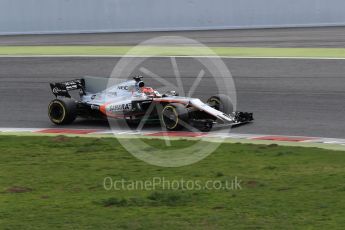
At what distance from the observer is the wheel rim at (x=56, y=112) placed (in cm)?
1441

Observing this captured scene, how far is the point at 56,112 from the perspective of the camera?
47.5 ft

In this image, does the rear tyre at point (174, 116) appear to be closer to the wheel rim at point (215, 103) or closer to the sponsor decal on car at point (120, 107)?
the sponsor decal on car at point (120, 107)

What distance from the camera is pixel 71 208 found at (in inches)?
337

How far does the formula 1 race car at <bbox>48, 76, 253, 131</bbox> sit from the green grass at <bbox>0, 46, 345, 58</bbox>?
312 inches

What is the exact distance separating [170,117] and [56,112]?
2.27 metres

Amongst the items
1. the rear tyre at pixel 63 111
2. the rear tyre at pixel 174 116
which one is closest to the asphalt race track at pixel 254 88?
the rear tyre at pixel 63 111

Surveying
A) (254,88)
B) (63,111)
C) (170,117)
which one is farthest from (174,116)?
(254,88)

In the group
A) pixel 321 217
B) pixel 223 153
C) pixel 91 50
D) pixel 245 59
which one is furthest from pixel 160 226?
pixel 91 50

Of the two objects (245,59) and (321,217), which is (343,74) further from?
(321,217)

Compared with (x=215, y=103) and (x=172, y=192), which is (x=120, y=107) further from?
(x=172, y=192)

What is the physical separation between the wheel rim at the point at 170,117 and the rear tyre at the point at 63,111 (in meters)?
1.83

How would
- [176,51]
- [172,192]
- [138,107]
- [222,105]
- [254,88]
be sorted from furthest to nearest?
1. [176,51]
2. [254,88]
3. [222,105]
4. [138,107]
5. [172,192]

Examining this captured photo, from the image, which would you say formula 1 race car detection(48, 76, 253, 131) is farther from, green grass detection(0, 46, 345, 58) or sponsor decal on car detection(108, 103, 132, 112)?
green grass detection(0, 46, 345, 58)

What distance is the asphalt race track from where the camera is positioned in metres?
14.1
